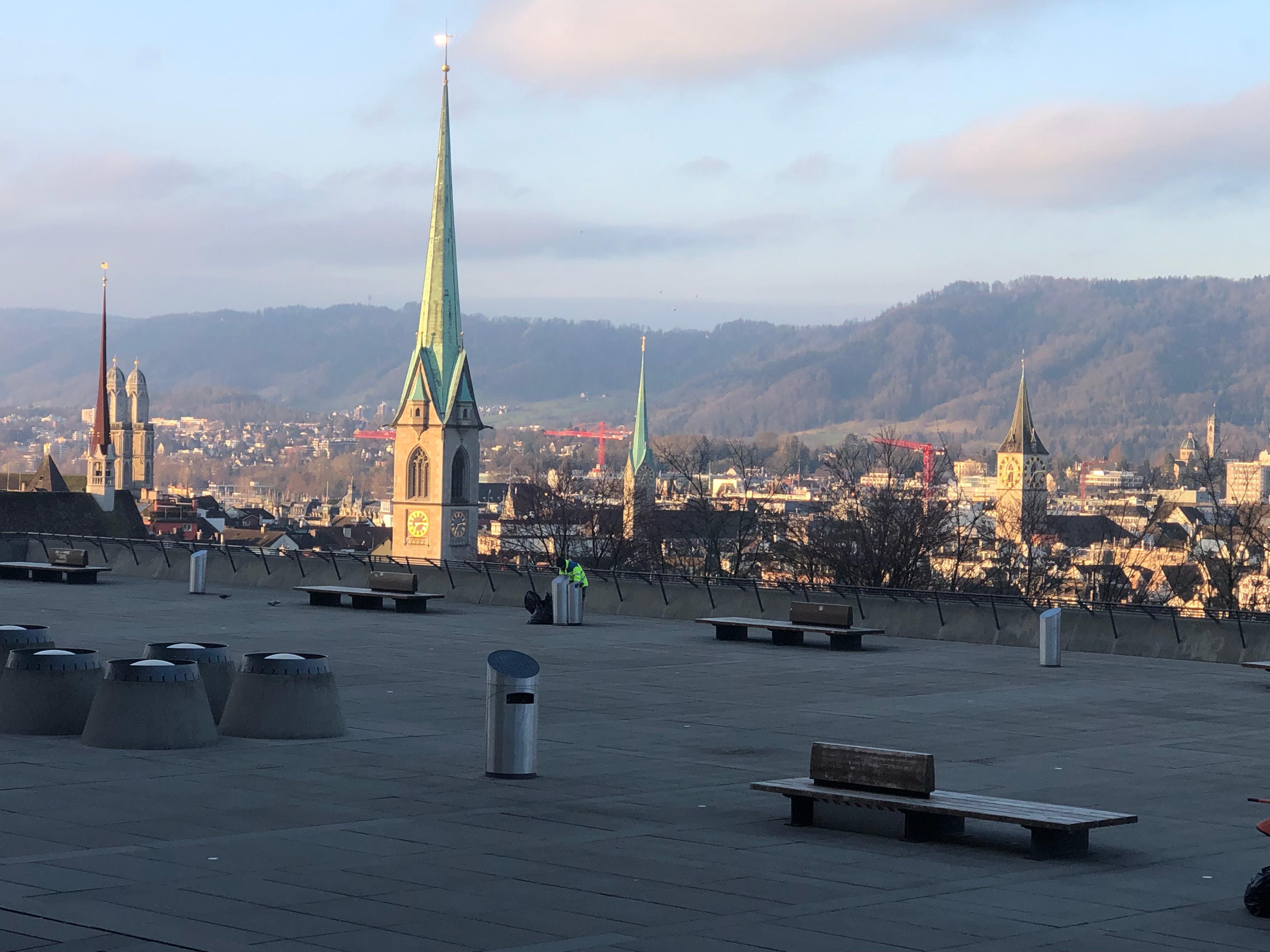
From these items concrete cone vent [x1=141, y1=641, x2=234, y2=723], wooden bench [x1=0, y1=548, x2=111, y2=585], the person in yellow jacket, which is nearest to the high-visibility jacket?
the person in yellow jacket

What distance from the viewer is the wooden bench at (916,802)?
11836mm

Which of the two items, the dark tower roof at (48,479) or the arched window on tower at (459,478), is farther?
the dark tower roof at (48,479)

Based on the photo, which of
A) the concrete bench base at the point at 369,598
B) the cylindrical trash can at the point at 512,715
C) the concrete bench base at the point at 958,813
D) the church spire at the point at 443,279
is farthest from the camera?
the church spire at the point at 443,279

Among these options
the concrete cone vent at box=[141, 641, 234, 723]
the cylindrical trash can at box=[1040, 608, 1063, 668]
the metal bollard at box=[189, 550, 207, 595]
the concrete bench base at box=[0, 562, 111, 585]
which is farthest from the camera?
the concrete bench base at box=[0, 562, 111, 585]

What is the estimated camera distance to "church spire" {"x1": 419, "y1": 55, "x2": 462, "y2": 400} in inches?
5325

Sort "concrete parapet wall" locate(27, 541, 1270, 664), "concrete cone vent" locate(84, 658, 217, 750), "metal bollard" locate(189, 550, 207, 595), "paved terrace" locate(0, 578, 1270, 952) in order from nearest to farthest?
1. "paved terrace" locate(0, 578, 1270, 952)
2. "concrete cone vent" locate(84, 658, 217, 750)
3. "concrete parapet wall" locate(27, 541, 1270, 664)
4. "metal bollard" locate(189, 550, 207, 595)

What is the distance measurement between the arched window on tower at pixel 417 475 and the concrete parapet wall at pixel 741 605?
93898mm

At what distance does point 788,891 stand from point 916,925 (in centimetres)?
102

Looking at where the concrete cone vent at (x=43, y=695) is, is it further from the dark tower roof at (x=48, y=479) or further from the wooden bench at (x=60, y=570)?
the dark tower roof at (x=48, y=479)

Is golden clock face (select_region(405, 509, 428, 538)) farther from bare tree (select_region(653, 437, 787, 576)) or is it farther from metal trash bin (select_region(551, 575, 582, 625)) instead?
metal trash bin (select_region(551, 575, 582, 625))

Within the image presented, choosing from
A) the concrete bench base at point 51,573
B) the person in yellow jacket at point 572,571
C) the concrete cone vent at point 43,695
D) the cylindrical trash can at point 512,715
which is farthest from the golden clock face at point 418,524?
the cylindrical trash can at point 512,715

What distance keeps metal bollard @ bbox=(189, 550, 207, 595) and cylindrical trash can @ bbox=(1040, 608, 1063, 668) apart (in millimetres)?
17595

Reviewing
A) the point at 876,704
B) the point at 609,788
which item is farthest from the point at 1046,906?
the point at 876,704

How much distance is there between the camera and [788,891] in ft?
34.5
